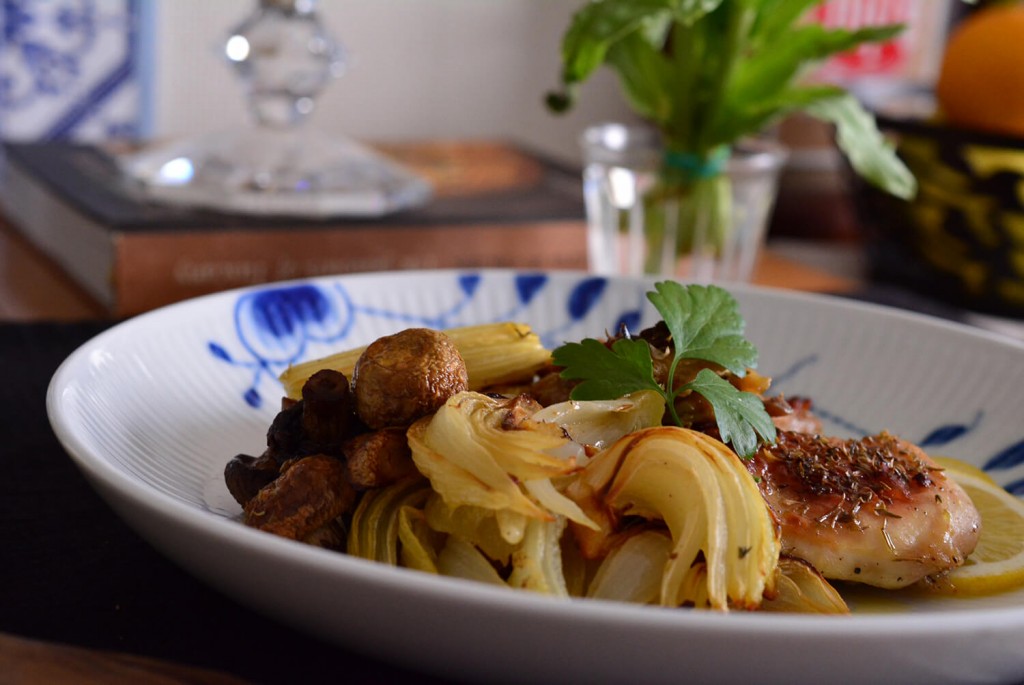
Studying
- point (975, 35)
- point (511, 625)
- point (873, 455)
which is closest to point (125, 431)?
point (511, 625)

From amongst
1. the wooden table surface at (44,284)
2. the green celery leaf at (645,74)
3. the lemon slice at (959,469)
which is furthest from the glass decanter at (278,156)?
the lemon slice at (959,469)

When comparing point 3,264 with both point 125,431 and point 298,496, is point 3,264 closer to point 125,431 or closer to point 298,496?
point 125,431

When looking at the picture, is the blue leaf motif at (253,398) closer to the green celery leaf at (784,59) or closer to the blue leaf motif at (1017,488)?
the blue leaf motif at (1017,488)

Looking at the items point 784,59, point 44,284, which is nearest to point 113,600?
point 44,284

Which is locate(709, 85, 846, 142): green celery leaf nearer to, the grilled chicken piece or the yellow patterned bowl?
the yellow patterned bowl

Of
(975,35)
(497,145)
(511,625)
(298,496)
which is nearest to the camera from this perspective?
(511,625)

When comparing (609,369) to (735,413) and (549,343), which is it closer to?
(735,413)
